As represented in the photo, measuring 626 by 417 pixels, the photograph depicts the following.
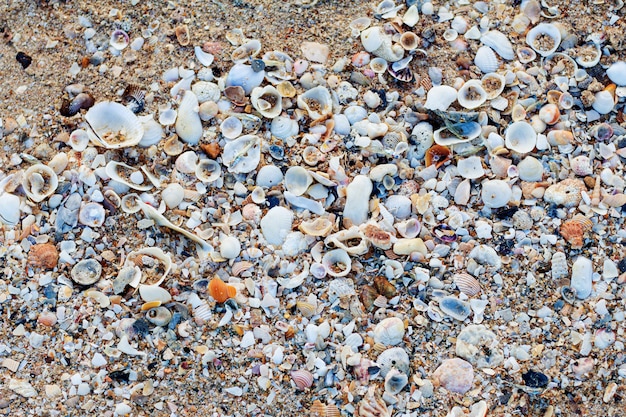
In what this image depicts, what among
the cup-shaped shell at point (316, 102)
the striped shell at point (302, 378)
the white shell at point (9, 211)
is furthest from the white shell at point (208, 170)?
the striped shell at point (302, 378)

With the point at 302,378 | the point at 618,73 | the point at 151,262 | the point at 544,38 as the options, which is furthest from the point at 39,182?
the point at 618,73

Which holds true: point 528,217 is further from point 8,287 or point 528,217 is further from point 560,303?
point 8,287

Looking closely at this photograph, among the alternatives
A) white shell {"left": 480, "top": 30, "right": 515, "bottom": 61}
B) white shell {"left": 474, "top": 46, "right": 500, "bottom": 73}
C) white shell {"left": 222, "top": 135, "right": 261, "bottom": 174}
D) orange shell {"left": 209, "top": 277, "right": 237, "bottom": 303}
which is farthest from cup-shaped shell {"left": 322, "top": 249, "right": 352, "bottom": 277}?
white shell {"left": 480, "top": 30, "right": 515, "bottom": 61}

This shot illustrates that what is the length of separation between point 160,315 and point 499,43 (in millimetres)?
2009

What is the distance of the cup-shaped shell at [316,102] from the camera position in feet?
9.35

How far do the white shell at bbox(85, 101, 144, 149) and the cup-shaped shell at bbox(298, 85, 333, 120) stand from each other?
0.75 metres

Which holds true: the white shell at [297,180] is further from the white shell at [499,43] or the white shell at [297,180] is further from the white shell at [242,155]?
the white shell at [499,43]

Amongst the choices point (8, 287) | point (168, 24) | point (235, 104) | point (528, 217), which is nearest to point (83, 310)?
point (8, 287)

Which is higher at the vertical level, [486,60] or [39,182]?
[486,60]

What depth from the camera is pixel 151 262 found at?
265 cm

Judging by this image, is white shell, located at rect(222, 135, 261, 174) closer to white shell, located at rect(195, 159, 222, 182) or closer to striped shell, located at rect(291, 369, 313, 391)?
white shell, located at rect(195, 159, 222, 182)

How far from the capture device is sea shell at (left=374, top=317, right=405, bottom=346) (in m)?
2.55

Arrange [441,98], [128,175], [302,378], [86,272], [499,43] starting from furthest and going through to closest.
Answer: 1. [499,43]
2. [441,98]
3. [128,175]
4. [86,272]
5. [302,378]

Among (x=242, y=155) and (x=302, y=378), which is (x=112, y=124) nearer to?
(x=242, y=155)
